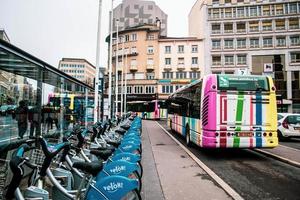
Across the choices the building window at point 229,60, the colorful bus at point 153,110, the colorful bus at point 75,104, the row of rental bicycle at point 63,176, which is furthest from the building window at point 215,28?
the row of rental bicycle at point 63,176

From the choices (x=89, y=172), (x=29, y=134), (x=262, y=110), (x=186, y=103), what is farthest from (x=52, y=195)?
(x=186, y=103)

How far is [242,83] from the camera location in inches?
378

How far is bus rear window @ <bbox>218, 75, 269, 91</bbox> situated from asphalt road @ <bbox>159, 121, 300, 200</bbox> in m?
2.40

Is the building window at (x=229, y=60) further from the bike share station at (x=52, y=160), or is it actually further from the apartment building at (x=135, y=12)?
the bike share station at (x=52, y=160)

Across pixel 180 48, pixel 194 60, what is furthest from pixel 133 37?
pixel 194 60

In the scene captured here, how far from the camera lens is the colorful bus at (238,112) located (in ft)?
30.6

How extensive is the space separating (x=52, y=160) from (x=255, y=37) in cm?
5473

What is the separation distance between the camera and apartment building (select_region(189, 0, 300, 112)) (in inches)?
2005

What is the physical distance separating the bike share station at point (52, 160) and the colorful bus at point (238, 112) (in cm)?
397

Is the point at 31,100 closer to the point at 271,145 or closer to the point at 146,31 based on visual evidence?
the point at 271,145

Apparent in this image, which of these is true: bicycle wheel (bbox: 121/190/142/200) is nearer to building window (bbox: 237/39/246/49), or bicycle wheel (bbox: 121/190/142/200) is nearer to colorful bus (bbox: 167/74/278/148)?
colorful bus (bbox: 167/74/278/148)

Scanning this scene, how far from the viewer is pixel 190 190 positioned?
5.95m

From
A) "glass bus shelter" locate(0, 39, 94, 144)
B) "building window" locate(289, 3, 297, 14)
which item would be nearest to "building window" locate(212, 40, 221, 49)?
"building window" locate(289, 3, 297, 14)

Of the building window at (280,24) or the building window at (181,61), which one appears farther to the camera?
the building window at (181,61)
